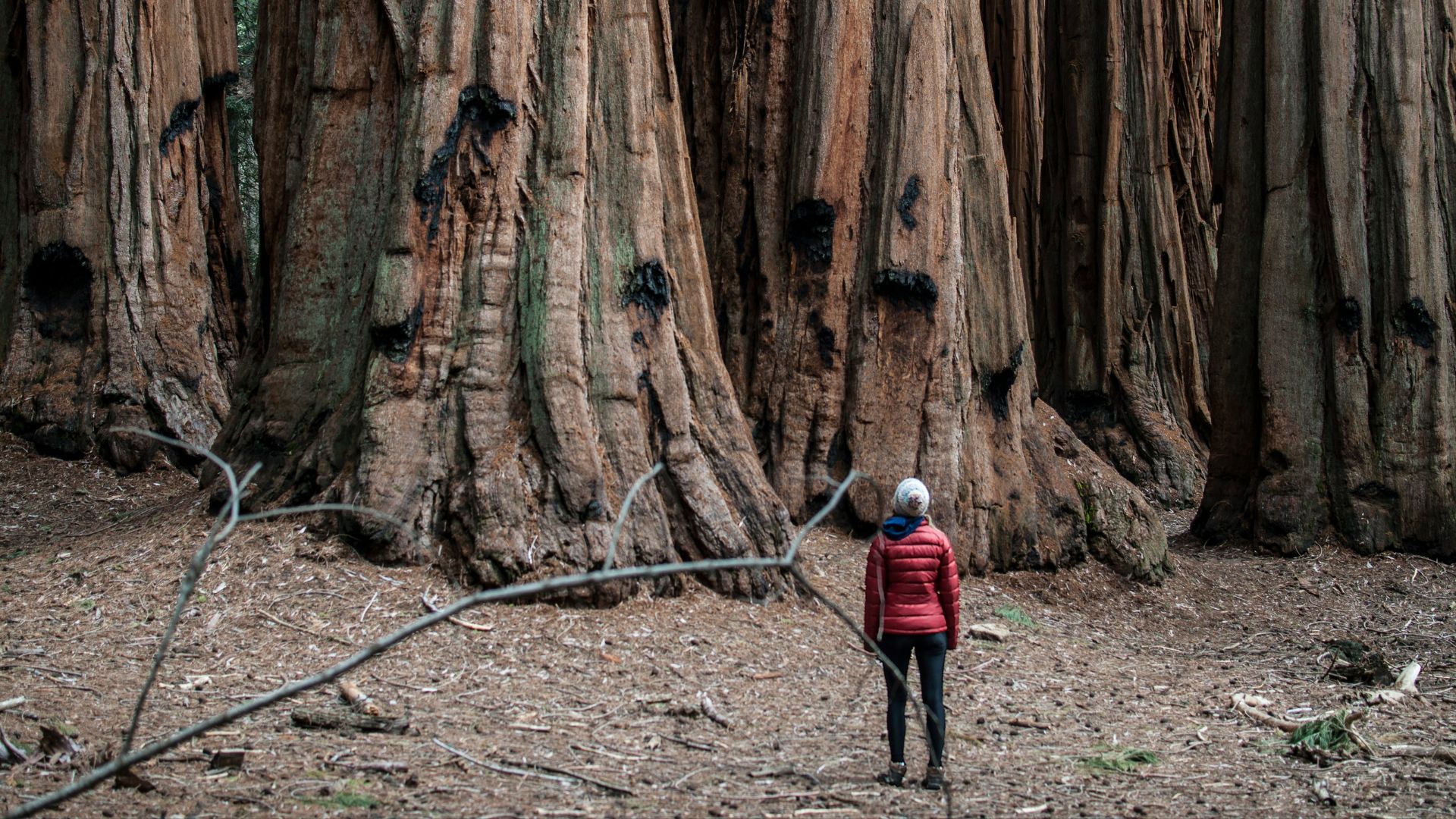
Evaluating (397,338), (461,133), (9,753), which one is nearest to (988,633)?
(397,338)

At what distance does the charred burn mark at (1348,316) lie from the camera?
32.7 ft

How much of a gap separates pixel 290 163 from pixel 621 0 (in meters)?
2.13

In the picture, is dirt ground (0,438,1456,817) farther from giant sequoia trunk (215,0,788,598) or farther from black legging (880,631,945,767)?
giant sequoia trunk (215,0,788,598)

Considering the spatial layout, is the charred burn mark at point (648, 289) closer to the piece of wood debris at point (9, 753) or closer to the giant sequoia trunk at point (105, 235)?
the piece of wood debris at point (9, 753)

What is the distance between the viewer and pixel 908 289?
315 inches

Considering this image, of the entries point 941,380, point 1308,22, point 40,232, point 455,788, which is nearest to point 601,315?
point 941,380

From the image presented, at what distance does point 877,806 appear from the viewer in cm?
434

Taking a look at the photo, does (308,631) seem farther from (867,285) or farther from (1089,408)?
(1089,408)

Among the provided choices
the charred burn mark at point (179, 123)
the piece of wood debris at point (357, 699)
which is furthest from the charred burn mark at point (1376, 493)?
the charred burn mark at point (179, 123)

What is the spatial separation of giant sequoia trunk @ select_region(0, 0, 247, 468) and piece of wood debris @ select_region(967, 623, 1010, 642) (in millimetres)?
5985

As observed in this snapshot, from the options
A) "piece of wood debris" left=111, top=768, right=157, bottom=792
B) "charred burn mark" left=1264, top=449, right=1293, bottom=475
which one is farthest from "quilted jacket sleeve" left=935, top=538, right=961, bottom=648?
"charred burn mark" left=1264, top=449, right=1293, bottom=475

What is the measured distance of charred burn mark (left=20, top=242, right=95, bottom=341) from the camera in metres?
9.81

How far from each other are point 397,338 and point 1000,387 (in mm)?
4162

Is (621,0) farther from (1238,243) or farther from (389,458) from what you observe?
(1238,243)
